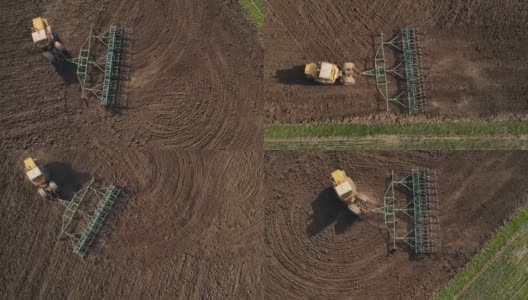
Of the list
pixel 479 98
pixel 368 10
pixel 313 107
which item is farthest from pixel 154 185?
pixel 479 98

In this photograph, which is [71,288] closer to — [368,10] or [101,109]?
[101,109]

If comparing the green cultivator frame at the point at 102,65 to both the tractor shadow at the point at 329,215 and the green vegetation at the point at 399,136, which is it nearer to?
the green vegetation at the point at 399,136

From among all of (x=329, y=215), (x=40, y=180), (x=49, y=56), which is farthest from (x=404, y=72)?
(x=40, y=180)

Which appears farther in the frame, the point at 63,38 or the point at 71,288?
the point at 63,38

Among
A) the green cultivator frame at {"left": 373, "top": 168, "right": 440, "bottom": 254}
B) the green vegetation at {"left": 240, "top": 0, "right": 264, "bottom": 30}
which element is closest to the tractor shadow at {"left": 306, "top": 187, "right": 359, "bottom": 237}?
the green cultivator frame at {"left": 373, "top": 168, "right": 440, "bottom": 254}

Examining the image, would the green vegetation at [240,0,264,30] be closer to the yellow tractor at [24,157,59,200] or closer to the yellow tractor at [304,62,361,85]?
the yellow tractor at [304,62,361,85]

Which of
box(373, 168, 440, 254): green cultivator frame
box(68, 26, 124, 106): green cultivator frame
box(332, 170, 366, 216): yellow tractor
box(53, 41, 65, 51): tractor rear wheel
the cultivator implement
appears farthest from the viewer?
box(68, 26, 124, 106): green cultivator frame
